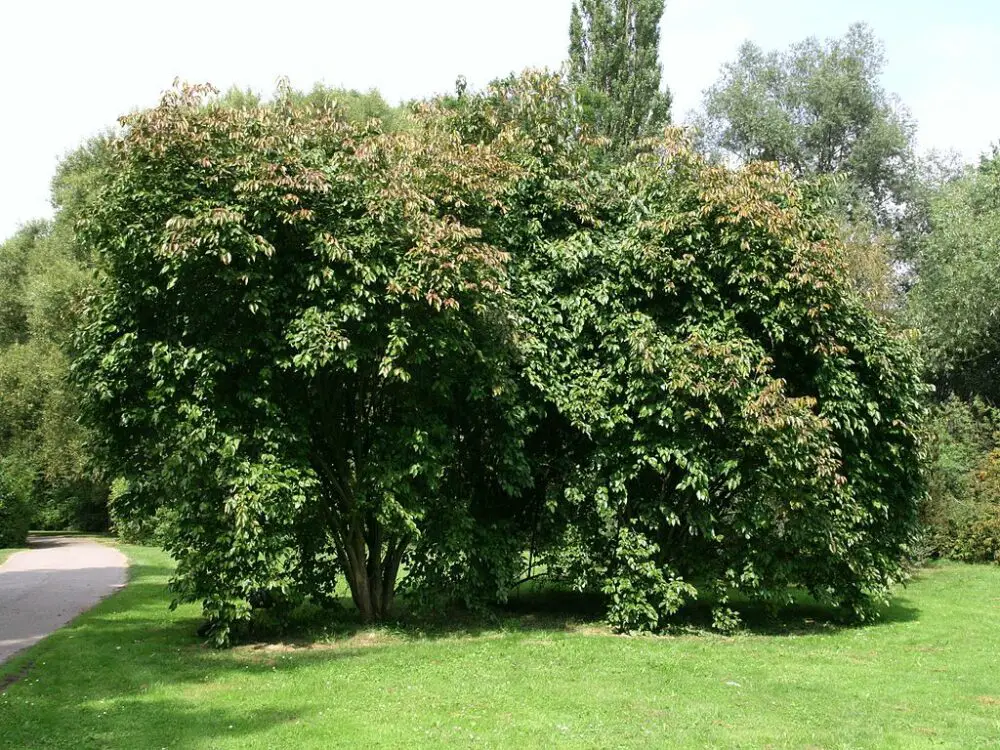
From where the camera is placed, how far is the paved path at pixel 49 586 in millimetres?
13586

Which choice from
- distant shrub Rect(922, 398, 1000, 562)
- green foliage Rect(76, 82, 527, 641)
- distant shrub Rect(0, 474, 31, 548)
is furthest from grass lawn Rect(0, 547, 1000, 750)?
distant shrub Rect(0, 474, 31, 548)

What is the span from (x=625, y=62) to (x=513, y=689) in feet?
91.5

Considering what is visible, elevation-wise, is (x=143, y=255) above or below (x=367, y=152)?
below

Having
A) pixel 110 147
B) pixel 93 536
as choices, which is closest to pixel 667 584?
pixel 110 147

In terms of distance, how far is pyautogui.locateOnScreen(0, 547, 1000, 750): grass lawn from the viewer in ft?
25.9

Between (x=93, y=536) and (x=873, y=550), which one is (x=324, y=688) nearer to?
(x=873, y=550)

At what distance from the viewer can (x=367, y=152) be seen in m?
12.4

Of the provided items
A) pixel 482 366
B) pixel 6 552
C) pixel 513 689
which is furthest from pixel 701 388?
pixel 6 552

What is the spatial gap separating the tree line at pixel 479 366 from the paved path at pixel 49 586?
2.34 meters

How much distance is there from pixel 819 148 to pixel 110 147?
3733 cm

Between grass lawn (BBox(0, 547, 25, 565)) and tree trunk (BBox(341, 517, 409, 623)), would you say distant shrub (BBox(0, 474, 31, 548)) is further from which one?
tree trunk (BBox(341, 517, 409, 623))

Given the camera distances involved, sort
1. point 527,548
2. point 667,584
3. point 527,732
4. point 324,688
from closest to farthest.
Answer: point 527,732
point 324,688
point 667,584
point 527,548

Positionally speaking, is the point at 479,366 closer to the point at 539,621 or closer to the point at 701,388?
the point at 701,388

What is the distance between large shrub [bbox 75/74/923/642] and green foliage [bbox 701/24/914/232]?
28644 millimetres
